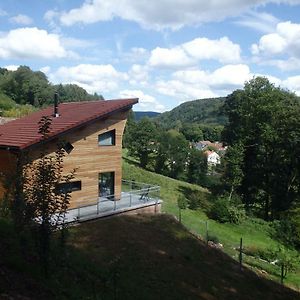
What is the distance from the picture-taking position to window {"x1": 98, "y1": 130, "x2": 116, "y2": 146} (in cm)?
2242

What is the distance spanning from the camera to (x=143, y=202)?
22.8m

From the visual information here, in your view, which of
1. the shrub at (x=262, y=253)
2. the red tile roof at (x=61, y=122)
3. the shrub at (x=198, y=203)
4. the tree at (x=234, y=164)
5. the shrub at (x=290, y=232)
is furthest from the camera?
the tree at (x=234, y=164)

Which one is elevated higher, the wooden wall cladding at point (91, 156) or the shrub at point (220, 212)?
the wooden wall cladding at point (91, 156)

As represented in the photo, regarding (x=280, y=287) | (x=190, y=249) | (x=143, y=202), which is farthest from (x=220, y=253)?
(x=143, y=202)

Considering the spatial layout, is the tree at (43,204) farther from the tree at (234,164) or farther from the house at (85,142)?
the tree at (234,164)

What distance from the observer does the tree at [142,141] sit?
68875 mm

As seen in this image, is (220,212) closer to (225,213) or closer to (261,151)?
(225,213)

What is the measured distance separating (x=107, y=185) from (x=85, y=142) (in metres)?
3.17

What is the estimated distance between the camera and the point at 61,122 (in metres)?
20.5

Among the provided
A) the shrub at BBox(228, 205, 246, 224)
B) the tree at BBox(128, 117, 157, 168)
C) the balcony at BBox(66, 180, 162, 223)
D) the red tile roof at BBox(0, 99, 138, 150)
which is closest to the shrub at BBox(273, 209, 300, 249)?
the shrub at BBox(228, 205, 246, 224)

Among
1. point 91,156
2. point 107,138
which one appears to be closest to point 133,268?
point 91,156

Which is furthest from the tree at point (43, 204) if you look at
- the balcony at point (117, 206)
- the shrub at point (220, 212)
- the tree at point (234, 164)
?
the tree at point (234, 164)

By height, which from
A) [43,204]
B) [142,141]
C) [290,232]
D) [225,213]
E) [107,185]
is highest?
[43,204]

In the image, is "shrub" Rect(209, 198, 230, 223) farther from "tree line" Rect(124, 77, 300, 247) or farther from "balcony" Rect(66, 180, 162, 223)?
"balcony" Rect(66, 180, 162, 223)
